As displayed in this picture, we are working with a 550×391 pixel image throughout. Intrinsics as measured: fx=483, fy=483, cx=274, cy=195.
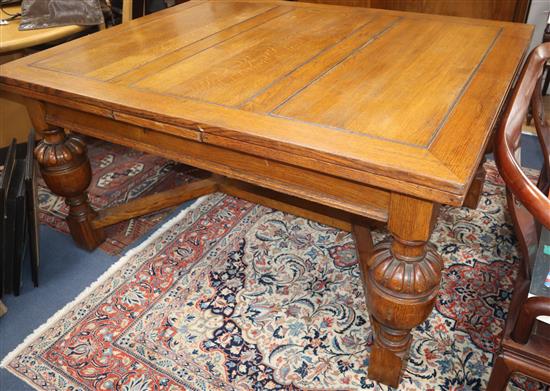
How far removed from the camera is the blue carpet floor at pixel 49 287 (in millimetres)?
1577

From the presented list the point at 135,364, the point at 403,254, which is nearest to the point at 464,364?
the point at 403,254

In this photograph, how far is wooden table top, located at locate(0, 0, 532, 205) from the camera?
970 millimetres

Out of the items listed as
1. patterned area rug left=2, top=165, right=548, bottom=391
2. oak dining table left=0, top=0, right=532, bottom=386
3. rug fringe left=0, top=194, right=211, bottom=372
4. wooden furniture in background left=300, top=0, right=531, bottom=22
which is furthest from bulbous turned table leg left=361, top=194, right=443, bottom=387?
wooden furniture in background left=300, top=0, right=531, bottom=22

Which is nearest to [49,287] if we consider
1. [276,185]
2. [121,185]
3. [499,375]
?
[121,185]

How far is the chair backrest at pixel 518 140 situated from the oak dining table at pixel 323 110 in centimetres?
6

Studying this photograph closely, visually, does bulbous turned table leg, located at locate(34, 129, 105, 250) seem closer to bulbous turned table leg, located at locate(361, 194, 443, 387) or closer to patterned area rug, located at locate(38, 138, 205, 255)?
patterned area rug, located at locate(38, 138, 205, 255)

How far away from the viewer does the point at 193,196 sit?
204 centimetres

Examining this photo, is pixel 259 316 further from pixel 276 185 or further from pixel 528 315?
pixel 528 315

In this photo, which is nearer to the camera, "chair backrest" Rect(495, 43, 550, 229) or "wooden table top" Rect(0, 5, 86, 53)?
"chair backrest" Rect(495, 43, 550, 229)

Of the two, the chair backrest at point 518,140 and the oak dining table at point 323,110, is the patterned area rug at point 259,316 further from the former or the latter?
the chair backrest at point 518,140

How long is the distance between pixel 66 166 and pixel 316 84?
916mm

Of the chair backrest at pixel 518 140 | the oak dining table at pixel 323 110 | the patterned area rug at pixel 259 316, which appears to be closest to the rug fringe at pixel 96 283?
the patterned area rug at pixel 259 316

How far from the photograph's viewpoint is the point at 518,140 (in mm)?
949

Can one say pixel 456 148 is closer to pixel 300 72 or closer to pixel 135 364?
pixel 300 72
